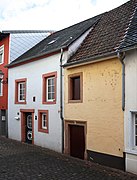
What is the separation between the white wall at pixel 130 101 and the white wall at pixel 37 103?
4734 millimetres

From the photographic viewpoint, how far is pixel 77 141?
13039 millimetres

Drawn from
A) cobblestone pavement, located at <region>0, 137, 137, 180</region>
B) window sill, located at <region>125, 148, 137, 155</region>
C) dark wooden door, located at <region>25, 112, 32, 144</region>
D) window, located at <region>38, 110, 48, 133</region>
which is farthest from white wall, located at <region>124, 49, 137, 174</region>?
dark wooden door, located at <region>25, 112, 32, 144</region>

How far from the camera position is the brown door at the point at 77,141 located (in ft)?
41.6

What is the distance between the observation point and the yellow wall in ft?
34.7

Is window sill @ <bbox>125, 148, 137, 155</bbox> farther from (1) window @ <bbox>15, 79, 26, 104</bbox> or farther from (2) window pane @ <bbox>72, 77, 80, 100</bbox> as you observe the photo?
(1) window @ <bbox>15, 79, 26, 104</bbox>

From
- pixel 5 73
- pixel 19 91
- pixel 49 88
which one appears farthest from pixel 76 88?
pixel 5 73

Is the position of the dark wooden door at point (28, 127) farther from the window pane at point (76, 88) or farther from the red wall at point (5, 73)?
the window pane at point (76, 88)

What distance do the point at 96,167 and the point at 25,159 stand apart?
3351 millimetres

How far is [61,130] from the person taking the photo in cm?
1401

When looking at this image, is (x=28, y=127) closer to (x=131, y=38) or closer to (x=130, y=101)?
(x=130, y=101)

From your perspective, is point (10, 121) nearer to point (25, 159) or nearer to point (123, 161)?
point (25, 159)

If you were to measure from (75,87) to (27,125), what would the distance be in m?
6.01

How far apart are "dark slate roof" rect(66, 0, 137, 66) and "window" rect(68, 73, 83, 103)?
0.66 metres

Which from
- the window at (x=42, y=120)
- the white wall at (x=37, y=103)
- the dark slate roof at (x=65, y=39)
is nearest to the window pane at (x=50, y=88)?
the white wall at (x=37, y=103)
